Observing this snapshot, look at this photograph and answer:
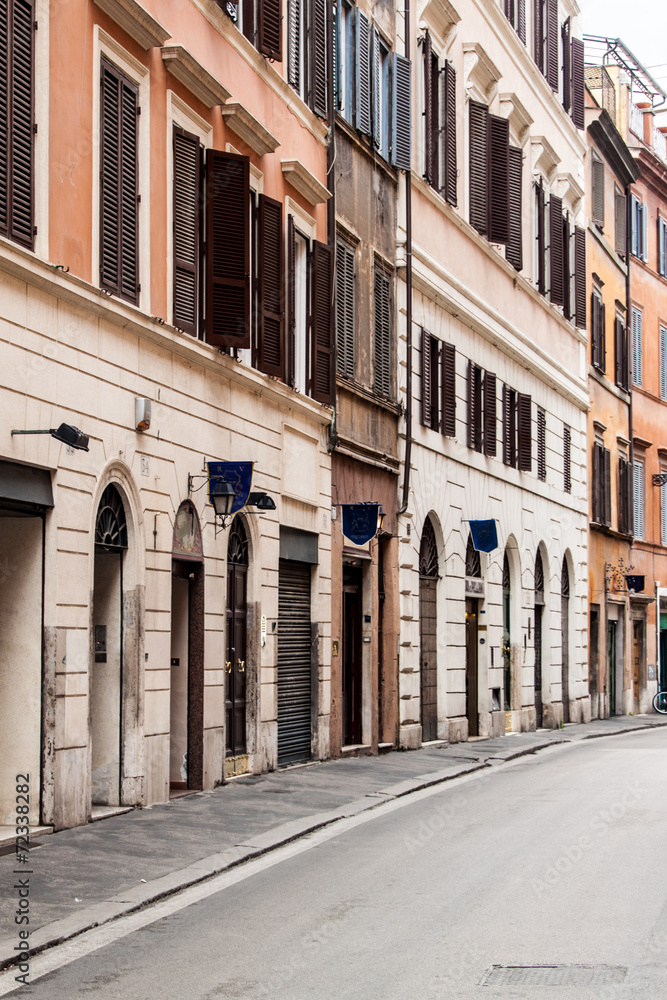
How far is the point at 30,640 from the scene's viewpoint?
12617mm

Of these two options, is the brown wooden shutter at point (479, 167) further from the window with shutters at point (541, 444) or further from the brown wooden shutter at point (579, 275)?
the brown wooden shutter at point (579, 275)

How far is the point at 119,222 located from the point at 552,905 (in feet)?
24.6

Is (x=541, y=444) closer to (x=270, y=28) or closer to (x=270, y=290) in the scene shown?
(x=270, y=290)

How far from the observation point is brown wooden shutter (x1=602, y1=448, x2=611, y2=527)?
4062 cm

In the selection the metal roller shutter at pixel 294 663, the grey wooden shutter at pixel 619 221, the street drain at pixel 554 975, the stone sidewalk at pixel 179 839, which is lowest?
the street drain at pixel 554 975

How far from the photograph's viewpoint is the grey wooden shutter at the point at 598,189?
40.4 metres

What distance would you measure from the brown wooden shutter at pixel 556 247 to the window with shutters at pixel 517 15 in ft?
12.1

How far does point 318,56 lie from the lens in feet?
68.2

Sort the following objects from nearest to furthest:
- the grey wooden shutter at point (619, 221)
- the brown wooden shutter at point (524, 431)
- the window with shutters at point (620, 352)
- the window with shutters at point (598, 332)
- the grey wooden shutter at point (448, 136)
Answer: the grey wooden shutter at point (448, 136) → the brown wooden shutter at point (524, 431) → the window with shutters at point (598, 332) → the window with shutters at point (620, 352) → the grey wooden shutter at point (619, 221)

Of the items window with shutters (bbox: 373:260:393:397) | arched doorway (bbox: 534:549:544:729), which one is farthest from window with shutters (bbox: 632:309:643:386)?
window with shutters (bbox: 373:260:393:397)

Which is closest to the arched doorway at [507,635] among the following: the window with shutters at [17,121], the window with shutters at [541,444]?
the window with shutters at [541,444]

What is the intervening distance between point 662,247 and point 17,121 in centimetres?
3959

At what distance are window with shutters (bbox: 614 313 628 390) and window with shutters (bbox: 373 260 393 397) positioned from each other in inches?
779

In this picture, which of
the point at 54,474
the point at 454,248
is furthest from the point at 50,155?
the point at 454,248
